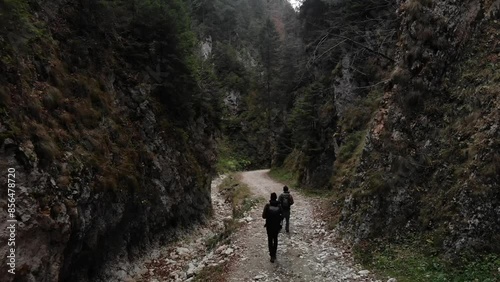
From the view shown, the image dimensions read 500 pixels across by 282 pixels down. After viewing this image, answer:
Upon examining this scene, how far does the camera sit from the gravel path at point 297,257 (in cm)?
994

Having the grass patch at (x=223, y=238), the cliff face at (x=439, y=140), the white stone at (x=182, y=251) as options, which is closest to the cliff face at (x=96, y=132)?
the white stone at (x=182, y=251)

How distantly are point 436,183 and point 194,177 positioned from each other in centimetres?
1244

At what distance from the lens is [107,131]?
41.6 ft

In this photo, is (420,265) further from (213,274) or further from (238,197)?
(238,197)

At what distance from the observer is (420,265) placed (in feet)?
28.1

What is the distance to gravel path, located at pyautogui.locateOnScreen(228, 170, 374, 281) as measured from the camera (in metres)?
9.94

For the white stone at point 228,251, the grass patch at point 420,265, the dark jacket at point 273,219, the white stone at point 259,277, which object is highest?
the dark jacket at point 273,219

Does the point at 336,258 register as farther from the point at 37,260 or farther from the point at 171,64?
the point at 171,64

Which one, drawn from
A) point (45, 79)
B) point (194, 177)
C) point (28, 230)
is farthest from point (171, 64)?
point (28, 230)

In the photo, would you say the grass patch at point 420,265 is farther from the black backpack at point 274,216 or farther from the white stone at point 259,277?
the white stone at point 259,277

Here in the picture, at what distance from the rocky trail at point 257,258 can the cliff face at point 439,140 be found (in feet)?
4.65

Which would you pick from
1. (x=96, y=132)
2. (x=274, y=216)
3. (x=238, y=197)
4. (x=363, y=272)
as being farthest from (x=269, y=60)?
(x=363, y=272)

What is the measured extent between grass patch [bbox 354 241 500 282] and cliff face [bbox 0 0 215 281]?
8.16 m

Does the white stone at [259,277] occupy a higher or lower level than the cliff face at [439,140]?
lower
